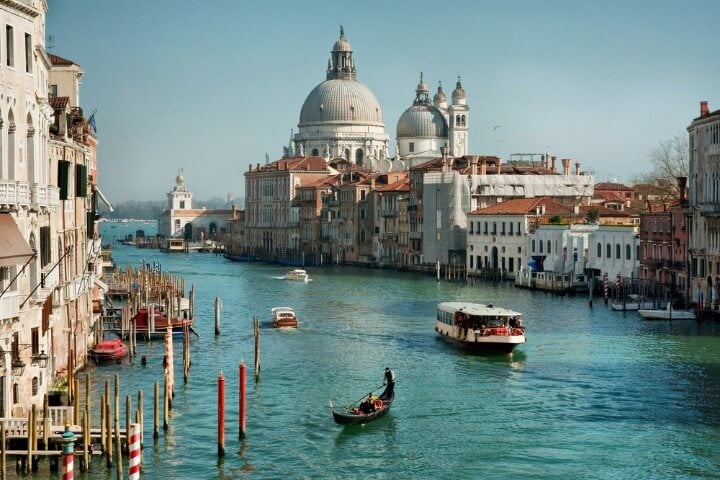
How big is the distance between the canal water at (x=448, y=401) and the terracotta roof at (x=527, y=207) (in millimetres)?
15080

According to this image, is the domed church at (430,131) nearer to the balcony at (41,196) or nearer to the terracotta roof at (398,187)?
the terracotta roof at (398,187)

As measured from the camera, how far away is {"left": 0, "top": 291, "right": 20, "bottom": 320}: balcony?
12.8 meters

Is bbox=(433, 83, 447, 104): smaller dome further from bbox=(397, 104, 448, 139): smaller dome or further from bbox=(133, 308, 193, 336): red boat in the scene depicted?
bbox=(133, 308, 193, 336): red boat

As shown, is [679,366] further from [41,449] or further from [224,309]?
[224,309]

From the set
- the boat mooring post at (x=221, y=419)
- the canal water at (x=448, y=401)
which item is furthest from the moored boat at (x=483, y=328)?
the boat mooring post at (x=221, y=419)

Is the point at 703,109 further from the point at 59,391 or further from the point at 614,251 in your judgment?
the point at 59,391

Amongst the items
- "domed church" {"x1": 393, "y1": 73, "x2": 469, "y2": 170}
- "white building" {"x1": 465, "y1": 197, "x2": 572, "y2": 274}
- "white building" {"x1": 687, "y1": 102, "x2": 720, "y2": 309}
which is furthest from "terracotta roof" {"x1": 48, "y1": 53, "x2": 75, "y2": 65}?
"domed church" {"x1": 393, "y1": 73, "x2": 469, "y2": 170}

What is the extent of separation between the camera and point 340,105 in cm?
8775

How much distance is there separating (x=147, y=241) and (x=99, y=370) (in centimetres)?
7832

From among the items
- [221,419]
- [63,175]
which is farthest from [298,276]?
[221,419]

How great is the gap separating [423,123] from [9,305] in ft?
230

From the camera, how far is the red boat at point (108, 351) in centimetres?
2128

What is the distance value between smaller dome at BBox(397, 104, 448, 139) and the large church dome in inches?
219

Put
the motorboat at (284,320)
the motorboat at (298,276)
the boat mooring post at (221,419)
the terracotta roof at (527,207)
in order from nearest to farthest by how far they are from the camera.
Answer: the boat mooring post at (221,419), the motorboat at (284,320), the terracotta roof at (527,207), the motorboat at (298,276)
